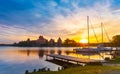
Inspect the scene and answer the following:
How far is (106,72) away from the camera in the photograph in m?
19.9

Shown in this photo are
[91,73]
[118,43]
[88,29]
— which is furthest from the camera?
[118,43]

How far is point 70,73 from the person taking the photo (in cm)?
2081

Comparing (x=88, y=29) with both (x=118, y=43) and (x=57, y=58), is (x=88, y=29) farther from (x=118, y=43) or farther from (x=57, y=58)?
(x=118, y=43)

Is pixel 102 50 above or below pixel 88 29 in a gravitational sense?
below

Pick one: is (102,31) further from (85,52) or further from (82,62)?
(82,62)

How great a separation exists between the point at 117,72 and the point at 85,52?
73127mm

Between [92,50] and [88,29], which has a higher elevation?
[88,29]

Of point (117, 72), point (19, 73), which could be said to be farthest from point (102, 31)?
point (117, 72)

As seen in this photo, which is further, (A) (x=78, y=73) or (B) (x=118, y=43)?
(B) (x=118, y=43)

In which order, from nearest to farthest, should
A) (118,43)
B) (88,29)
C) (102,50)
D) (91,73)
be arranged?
1. (91,73)
2. (88,29)
3. (102,50)
4. (118,43)

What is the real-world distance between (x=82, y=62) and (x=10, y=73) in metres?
13.2

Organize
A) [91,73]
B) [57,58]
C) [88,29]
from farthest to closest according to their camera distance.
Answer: [88,29]
[57,58]
[91,73]

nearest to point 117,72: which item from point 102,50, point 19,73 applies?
point 19,73

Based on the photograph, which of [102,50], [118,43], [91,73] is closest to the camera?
[91,73]
